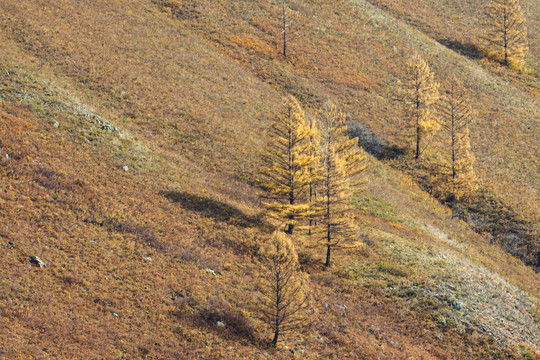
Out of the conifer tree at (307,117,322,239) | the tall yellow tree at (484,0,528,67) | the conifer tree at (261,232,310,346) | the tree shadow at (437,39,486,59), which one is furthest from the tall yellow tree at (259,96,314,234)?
the tall yellow tree at (484,0,528,67)

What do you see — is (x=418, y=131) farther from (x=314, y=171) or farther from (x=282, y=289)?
(x=282, y=289)

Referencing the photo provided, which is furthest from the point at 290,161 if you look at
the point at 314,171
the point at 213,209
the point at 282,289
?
the point at 282,289

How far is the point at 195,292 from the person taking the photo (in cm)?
2078

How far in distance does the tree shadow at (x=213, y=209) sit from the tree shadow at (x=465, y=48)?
61091mm

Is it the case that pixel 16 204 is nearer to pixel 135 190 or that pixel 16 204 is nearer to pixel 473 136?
pixel 135 190

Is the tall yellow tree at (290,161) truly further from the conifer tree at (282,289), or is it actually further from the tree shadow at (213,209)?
the conifer tree at (282,289)

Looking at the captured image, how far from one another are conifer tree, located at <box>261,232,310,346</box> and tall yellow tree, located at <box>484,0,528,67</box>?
70346mm

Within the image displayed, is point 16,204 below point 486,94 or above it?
below

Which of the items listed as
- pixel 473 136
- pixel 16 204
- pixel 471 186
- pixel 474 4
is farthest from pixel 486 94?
pixel 16 204

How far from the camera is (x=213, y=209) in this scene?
29016 mm

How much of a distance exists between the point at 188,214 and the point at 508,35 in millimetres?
70470

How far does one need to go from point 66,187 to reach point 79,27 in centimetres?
3034

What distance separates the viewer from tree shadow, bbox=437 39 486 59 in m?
74.0

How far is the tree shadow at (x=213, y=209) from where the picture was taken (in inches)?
1111
